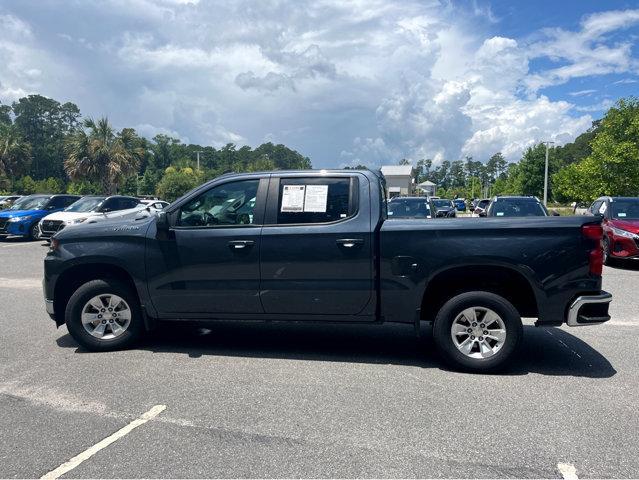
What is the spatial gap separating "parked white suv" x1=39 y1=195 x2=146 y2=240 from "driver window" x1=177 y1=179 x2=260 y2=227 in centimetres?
1053

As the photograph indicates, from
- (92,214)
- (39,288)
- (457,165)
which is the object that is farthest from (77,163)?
(457,165)

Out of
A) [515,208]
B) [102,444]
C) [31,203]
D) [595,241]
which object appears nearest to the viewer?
[102,444]

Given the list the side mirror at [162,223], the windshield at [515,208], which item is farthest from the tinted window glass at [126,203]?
the side mirror at [162,223]

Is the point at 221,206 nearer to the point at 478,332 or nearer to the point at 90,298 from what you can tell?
the point at 90,298

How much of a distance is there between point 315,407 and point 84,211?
599 inches

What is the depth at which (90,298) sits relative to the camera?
5375 millimetres

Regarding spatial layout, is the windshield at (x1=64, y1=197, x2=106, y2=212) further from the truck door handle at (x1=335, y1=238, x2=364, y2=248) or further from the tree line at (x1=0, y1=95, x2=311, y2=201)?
the truck door handle at (x1=335, y1=238, x2=364, y2=248)

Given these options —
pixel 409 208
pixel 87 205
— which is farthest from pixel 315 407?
pixel 87 205

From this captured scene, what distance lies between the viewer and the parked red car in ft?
36.5

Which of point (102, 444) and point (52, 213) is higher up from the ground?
point (52, 213)

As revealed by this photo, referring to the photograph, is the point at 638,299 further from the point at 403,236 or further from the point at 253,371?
the point at 253,371

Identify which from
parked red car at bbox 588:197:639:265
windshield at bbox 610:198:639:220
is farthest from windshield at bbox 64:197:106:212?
windshield at bbox 610:198:639:220

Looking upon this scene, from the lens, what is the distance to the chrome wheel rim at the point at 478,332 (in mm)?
4734

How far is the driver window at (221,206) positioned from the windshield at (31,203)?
1621cm
